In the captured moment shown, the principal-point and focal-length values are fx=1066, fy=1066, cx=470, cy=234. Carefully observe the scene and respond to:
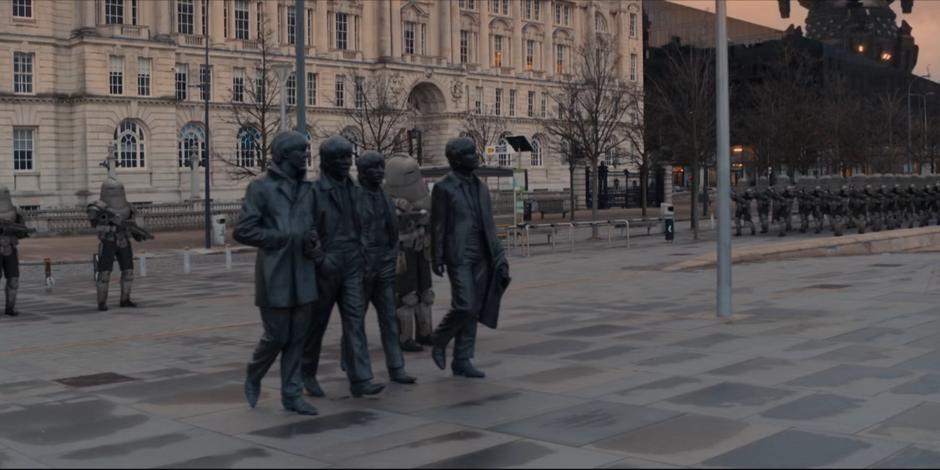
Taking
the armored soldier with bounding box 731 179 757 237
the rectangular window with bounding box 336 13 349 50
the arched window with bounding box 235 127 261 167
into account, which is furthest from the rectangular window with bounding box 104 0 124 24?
the armored soldier with bounding box 731 179 757 237

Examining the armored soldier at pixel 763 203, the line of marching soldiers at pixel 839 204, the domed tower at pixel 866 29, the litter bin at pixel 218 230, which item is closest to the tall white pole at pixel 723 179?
the line of marching soldiers at pixel 839 204

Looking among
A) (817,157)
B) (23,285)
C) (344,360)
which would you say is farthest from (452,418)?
(817,157)

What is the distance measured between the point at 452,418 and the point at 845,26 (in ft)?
510

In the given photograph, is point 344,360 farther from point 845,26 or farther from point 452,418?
point 845,26

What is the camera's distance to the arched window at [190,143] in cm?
6400

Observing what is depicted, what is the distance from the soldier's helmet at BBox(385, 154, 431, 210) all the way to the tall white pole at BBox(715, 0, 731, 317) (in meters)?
4.25

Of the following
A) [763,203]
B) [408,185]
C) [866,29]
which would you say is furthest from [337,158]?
[866,29]

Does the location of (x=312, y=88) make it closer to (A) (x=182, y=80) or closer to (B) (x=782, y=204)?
(A) (x=182, y=80)

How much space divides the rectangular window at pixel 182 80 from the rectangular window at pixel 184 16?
7.23ft

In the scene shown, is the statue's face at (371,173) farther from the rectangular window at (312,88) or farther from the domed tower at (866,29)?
the domed tower at (866,29)

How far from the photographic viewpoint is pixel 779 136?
51.3 metres

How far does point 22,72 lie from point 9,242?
1799 inches

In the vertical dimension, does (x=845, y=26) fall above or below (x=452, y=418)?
above

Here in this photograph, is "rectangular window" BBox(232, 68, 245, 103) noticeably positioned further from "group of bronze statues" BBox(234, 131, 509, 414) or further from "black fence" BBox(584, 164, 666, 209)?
"group of bronze statues" BBox(234, 131, 509, 414)
